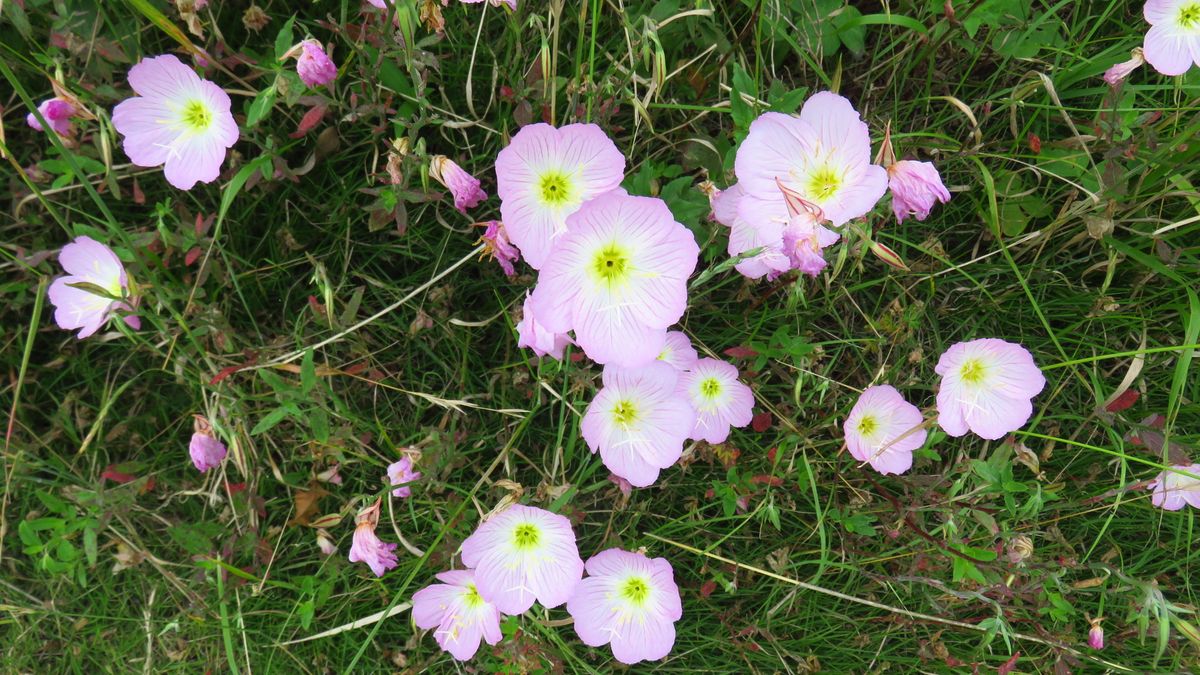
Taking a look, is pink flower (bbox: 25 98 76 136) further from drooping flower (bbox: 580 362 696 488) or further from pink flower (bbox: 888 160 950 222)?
pink flower (bbox: 888 160 950 222)

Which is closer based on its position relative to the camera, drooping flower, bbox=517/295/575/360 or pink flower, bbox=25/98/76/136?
drooping flower, bbox=517/295/575/360

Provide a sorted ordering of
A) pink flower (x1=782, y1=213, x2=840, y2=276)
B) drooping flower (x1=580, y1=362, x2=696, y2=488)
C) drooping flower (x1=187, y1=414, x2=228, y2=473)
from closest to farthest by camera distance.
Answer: pink flower (x1=782, y1=213, x2=840, y2=276)
drooping flower (x1=580, y1=362, x2=696, y2=488)
drooping flower (x1=187, y1=414, x2=228, y2=473)

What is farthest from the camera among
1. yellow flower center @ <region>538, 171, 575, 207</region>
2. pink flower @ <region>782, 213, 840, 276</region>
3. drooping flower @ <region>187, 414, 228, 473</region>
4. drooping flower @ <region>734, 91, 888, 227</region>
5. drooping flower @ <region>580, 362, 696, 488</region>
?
drooping flower @ <region>187, 414, 228, 473</region>

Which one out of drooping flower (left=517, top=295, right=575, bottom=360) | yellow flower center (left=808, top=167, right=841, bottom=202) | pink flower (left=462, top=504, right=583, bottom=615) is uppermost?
yellow flower center (left=808, top=167, right=841, bottom=202)

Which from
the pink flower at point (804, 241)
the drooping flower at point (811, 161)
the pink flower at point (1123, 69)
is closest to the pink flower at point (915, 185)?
the drooping flower at point (811, 161)

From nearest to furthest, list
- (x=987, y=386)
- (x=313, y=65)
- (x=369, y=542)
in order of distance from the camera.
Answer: (x=313, y=65)
(x=369, y=542)
(x=987, y=386)

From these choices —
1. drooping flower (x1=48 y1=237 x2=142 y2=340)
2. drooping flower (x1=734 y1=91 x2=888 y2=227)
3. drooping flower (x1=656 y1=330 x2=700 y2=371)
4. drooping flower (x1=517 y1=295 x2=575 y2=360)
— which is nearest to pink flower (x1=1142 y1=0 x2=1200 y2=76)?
drooping flower (x1=734 y1=91 x2=888 y2=227)

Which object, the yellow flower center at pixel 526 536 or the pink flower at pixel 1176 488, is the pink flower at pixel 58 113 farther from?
the pink flower at pixel 1176 488

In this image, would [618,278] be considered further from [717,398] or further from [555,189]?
[717,398]

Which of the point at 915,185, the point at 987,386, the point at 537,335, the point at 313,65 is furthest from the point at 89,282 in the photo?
A: the point at 987,386
